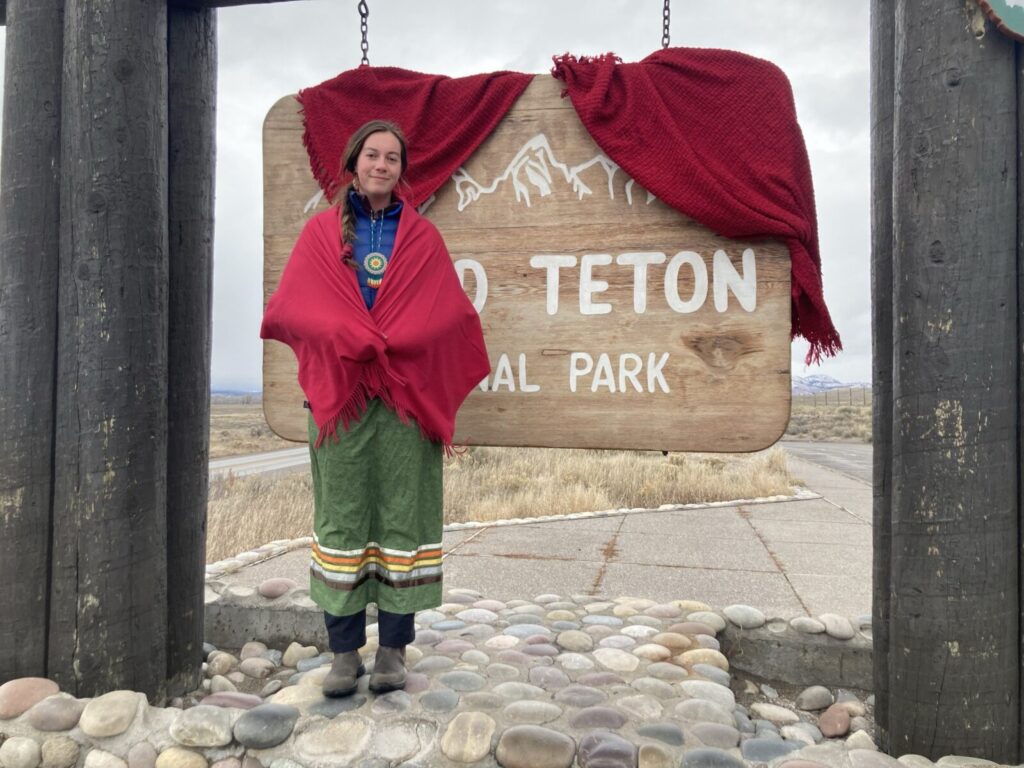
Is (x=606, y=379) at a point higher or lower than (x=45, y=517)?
higher

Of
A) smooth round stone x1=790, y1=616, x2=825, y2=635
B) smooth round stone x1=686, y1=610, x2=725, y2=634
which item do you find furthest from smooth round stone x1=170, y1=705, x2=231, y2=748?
smooth round stone x1=790, y1=616, x2=825, y2=635

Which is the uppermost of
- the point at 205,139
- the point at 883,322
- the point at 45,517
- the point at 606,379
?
the point at 205,139

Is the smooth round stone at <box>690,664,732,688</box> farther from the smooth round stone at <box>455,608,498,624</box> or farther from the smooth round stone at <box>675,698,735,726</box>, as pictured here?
the smooth round stone at <box>455,608,498,624</box>

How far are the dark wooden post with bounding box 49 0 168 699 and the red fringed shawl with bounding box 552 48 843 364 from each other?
1589 mm

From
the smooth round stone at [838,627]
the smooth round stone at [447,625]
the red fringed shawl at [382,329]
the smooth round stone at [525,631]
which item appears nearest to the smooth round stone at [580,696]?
the smooth round stone at [525,631]

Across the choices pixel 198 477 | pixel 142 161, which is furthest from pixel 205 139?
pixel 198 477

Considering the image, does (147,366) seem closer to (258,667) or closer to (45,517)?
(45,517)

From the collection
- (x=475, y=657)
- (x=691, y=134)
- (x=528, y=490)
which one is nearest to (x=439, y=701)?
(x=475, y=657)

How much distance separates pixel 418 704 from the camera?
2449mm

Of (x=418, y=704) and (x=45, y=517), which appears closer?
(x=418, y=704)

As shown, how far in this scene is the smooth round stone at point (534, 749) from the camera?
2182 mm

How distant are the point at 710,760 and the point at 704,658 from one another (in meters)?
0.90

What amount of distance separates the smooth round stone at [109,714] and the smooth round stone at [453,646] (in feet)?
3.62

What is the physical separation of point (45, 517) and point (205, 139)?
152 cm
